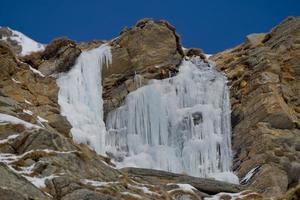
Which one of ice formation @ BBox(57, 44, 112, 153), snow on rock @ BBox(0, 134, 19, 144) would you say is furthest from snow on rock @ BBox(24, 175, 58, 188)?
ice formation @ BBox(57, 44, 112, 153)

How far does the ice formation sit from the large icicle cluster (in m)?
1.05

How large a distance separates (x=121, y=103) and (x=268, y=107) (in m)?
9.66

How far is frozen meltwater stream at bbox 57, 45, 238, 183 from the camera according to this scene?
43062 millimetres

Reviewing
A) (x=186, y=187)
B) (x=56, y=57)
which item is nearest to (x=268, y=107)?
(x=186, y=187)

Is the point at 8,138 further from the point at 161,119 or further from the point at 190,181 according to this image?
the point at 161,119

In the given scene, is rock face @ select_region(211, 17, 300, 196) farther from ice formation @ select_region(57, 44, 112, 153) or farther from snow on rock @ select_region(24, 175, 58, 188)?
snow on rock @ select_region(24, 175, 58, 188)

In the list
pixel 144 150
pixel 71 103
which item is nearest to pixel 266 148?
pixel 144 150

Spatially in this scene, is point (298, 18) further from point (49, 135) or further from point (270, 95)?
point (49, 135)

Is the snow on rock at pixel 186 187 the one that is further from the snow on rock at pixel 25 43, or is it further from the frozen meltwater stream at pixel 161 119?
the snow on rock at pixel 25 43

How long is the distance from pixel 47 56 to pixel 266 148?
1679 centimetres

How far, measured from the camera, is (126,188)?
2878 centimetres

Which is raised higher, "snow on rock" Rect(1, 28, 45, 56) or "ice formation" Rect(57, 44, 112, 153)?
"snow on rock" Rect(1, 28, 45, 56)

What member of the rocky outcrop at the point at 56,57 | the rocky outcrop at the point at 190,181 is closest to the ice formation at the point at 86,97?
the rocky outcrop at the point at 56,57

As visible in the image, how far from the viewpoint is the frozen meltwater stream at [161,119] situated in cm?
4306
